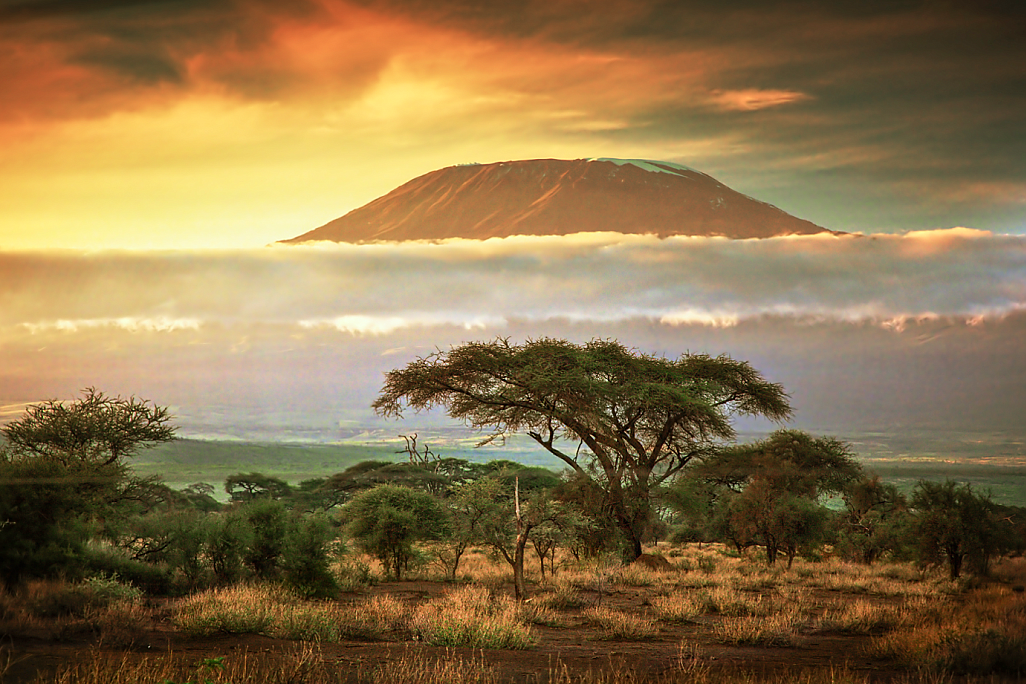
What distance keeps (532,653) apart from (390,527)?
15.6 meters

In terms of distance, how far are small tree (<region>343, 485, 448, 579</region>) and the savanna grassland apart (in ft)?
17.8

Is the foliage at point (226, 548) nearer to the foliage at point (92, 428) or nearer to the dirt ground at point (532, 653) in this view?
the dirt ground at point (532, 653)

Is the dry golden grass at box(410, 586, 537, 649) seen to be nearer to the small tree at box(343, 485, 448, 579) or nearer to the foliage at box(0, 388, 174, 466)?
the small tree at box(343, 485, 448, 579)

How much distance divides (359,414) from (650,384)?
6297 inches

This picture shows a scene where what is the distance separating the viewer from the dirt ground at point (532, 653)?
1179 cm

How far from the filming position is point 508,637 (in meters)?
13.9

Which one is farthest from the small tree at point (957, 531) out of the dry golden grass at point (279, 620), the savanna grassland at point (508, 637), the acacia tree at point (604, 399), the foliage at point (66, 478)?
the foliage at point (66, 478)

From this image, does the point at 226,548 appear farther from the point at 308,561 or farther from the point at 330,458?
the point at 330,458

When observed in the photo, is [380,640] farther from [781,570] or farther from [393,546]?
[781,570]

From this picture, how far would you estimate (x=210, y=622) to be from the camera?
14.3 meters

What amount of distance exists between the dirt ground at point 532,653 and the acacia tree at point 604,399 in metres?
12.7

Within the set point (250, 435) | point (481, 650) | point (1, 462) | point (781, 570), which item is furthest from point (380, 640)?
point (250, 435)

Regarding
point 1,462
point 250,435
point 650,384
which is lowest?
point 250,435

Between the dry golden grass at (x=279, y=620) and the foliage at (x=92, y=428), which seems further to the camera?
the foliage at (x=92, y=428)
